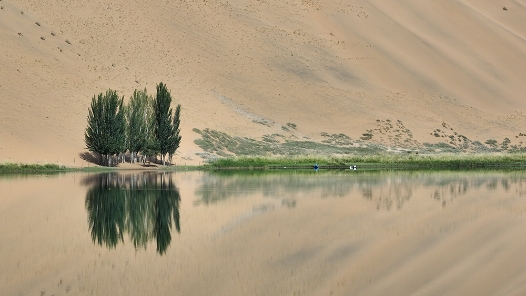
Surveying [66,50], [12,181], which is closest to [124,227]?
[12,181]

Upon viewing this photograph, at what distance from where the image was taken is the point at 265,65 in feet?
255

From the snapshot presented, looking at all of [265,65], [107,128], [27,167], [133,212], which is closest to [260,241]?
[133,212]

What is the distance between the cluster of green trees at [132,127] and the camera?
51.2m

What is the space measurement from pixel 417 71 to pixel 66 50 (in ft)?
112

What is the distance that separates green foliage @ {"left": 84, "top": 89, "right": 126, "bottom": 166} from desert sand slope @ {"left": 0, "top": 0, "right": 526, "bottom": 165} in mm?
2705

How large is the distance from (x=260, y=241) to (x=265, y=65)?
191 ft

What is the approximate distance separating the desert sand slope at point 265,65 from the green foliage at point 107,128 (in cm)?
270

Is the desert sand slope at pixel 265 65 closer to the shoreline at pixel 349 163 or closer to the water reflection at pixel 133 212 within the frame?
the shoreline at pixel 349 163

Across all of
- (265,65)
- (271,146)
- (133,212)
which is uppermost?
(265,65)

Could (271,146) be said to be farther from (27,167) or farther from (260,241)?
(260,241)

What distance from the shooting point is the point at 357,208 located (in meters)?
27.1

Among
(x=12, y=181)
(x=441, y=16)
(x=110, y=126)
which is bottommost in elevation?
(x=12, y=181)

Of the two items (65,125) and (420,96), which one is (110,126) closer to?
(65,125)

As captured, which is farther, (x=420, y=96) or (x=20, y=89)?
(x=420, y=96)
